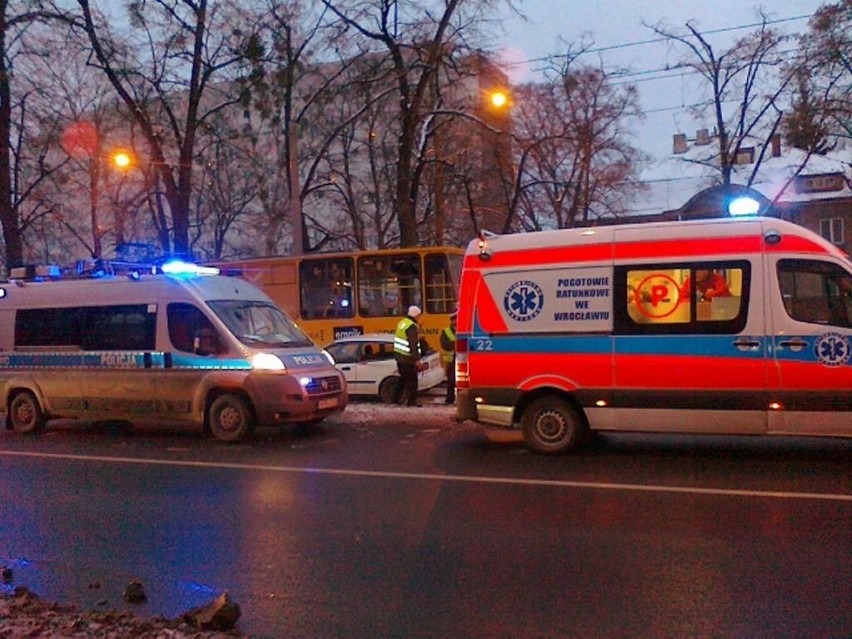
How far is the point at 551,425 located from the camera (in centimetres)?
1012

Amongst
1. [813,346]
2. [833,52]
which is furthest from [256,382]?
[833,52]

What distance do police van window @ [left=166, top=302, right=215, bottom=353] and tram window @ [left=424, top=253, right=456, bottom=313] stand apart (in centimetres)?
806

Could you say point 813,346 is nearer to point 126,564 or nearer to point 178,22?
point 126,564

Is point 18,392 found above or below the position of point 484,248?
below

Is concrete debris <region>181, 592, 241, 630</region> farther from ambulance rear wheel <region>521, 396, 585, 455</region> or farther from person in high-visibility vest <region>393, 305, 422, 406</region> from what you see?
person in high-visibility vest <region>393, 305, 422, 406</region>

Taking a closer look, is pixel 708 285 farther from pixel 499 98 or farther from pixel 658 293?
pixel 499 98

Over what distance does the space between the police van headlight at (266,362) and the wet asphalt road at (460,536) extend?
1.20 metres

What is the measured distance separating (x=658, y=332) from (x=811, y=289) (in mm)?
1572

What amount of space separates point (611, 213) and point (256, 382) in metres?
25.7

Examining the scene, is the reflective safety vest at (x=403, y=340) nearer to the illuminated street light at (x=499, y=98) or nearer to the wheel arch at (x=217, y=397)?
the wheel arch at (x=217, y=397)

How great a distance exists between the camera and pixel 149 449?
1191cm

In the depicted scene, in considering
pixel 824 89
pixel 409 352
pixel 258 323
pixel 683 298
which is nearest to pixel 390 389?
pixel 409 352

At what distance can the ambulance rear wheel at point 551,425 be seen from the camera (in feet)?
32.8

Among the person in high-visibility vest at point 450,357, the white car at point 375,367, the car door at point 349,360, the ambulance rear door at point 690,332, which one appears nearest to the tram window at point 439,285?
the white car at point 375,367
